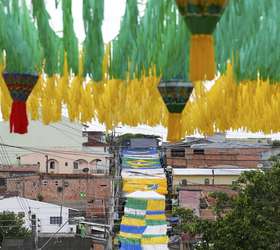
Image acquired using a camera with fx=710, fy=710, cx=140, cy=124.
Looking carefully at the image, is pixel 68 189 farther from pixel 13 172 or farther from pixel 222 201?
pixel 222 201

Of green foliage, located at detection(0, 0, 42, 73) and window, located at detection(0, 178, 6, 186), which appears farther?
window, located at detection(0, 178, 6, 186)

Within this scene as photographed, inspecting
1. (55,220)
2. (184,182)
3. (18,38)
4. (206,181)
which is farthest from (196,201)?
(18,38)

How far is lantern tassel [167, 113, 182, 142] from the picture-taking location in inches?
136

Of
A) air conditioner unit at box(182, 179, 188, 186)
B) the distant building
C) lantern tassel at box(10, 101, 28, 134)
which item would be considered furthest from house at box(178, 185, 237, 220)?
lantern tassel at box(10, 101, 28, 134)

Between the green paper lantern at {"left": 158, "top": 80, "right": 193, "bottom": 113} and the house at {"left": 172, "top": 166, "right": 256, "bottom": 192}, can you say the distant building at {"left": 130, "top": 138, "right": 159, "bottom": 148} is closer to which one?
the house at {"left": 172, "top": 166, "right": 256, "bottom": 192}

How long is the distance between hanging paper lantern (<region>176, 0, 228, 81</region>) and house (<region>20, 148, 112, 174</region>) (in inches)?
1107

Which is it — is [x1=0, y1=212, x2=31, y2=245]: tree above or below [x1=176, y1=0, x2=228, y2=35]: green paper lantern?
below

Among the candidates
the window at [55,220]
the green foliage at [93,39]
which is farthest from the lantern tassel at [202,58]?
the window at [55,220]

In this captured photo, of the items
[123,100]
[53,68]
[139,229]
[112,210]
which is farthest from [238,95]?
[112,210]

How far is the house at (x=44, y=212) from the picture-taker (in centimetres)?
2361

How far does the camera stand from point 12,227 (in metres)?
21.6

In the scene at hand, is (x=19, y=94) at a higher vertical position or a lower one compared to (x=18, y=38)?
lower

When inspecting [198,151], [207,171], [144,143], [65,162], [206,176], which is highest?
[198,151]

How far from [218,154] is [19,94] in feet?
82.2
